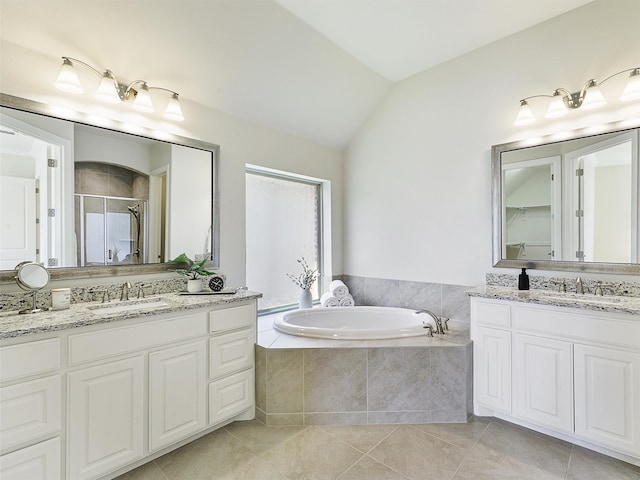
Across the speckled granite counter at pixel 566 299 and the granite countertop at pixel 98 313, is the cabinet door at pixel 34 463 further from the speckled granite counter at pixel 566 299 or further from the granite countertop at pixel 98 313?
the speckled granite counter at pixel 566 299

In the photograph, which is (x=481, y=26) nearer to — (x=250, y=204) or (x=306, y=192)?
(x=306, y=192)

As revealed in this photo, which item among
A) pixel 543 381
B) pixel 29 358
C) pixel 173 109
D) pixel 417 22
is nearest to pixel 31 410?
pixel 29 358

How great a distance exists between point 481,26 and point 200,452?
3545mm

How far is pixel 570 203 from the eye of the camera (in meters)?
2.26

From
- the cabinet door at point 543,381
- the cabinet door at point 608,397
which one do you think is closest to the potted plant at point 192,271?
the cabinet door at point 543,381

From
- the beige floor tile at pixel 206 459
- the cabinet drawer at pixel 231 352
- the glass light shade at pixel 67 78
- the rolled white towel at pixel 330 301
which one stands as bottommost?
the beige floor tile at pixel 206 459

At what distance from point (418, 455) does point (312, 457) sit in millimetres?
615

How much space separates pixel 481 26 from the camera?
94.7 inches

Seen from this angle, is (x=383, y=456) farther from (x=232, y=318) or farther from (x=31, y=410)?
(x=31, y=410)

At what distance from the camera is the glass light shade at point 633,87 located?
6.35 ft

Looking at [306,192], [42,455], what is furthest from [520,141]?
[42,455]

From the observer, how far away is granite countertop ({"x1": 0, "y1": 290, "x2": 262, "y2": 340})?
1.35 metres

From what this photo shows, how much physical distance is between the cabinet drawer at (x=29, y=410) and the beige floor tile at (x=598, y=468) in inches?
100

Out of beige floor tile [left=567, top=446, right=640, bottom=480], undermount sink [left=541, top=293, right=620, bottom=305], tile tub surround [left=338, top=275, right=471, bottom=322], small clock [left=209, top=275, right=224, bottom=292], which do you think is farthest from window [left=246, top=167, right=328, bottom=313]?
beige floor tile [left=567, top=446, right=640, bottom=480]
